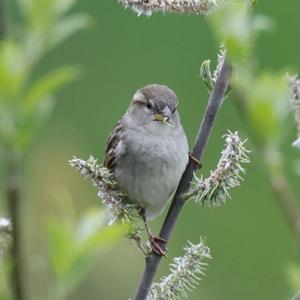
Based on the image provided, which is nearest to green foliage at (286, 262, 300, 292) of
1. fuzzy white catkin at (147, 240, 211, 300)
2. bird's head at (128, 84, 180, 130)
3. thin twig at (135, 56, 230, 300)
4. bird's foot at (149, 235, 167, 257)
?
fuzzy white catkin at (147, 240, 211, 300)

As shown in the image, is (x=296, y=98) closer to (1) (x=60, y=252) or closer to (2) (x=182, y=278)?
(1) (x=60, y=252)

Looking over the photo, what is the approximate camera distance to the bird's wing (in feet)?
9.47

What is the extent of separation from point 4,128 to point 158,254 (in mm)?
763

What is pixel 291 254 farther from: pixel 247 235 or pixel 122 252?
pixel 122 252

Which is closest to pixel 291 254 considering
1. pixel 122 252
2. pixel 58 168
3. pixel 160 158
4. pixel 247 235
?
pixel 247 235

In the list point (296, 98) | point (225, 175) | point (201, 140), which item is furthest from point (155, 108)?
point (296, 98)

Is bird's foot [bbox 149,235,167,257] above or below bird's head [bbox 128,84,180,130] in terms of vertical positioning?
below

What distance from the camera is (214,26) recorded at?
104cm

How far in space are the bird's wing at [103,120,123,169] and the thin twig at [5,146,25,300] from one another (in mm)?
1924

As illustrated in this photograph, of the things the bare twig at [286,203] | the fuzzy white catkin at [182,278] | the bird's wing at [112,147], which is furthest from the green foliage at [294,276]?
the bird's wing at [112,147]

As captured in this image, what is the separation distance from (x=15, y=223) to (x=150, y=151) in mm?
1976

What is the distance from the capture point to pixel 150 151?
9.43 feet

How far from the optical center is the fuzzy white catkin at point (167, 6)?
61.3 inches

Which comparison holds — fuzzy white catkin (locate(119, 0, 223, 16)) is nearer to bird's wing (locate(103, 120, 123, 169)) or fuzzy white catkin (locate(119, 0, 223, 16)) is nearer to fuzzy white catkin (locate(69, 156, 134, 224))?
fuzzy white catkin (locate(69, 156, 134, 224))
